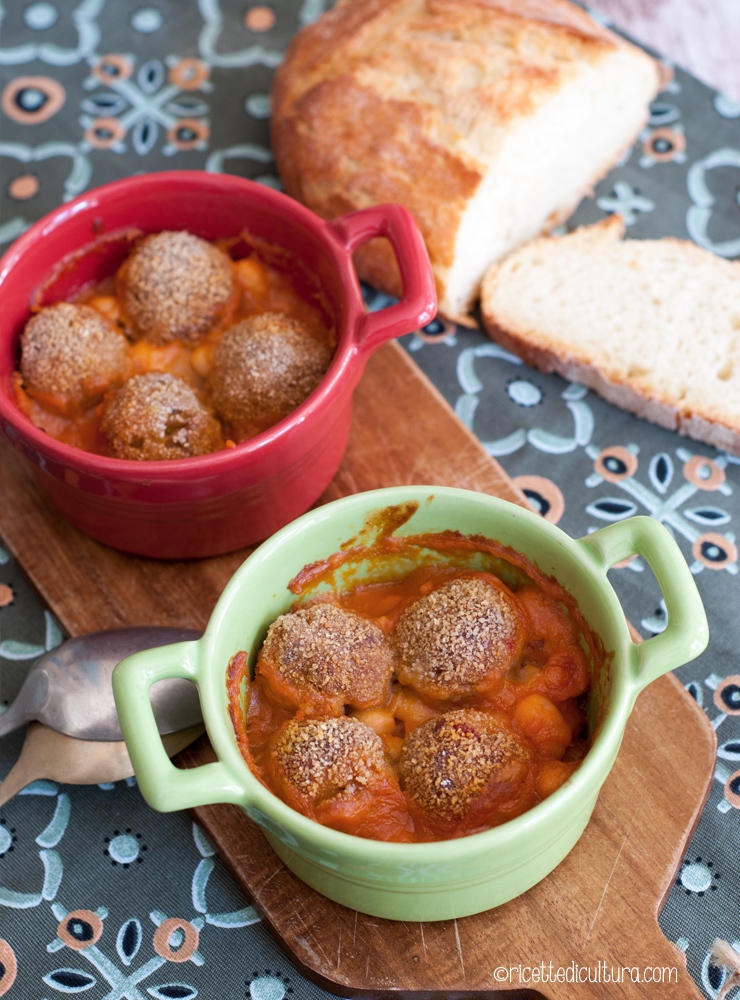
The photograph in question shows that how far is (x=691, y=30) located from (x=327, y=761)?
2728mm

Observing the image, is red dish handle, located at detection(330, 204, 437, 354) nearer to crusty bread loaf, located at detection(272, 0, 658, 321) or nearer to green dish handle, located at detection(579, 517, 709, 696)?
crusty bread loaf, located at detection(272, 0, 658, 321)

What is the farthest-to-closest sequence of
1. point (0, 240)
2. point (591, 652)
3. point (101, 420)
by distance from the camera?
point (0, 240) < point (101, 420) < point (591, 652)

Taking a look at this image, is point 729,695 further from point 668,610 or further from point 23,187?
point 23,187

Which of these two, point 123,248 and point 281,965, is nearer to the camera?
point 281,965

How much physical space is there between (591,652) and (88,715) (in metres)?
0.87

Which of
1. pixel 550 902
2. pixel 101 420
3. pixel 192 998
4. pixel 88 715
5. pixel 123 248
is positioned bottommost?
pixel 192 998

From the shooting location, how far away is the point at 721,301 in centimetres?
239

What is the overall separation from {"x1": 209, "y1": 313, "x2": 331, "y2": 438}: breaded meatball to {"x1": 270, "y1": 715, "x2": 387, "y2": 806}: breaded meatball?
2.20ft

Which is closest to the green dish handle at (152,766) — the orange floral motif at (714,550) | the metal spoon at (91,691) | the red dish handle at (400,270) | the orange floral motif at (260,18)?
the metal spoon at (91,691)

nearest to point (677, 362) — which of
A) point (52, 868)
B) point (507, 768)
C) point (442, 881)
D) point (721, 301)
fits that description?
point (721, 301)

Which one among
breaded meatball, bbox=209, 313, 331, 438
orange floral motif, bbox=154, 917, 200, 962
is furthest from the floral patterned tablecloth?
breaded meatball, bbox=209, 313, 331, 438

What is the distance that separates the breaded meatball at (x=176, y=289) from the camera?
2.04 m

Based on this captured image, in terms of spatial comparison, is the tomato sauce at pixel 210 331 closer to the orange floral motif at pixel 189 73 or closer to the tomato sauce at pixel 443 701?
the tomato sauce at pixel 443 701

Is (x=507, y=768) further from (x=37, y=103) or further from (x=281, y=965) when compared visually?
(x=37, y=103)
